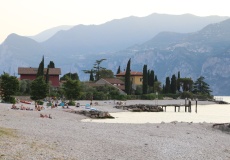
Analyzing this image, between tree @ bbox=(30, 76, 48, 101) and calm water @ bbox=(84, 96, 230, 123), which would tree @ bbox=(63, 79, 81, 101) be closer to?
tree @ bbox=(30, 76, 48, 101)

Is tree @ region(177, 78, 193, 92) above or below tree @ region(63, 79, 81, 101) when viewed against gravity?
above

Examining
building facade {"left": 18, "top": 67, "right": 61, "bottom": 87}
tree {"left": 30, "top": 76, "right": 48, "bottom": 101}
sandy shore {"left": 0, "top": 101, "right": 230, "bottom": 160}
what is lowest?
sandy shore {"left": 0, "top": 101, "right": 230, "bottom": 160}

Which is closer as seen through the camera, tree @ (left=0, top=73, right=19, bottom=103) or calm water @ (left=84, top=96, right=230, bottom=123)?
calm water @ (left=84, top=96, right=230, bottom=123)

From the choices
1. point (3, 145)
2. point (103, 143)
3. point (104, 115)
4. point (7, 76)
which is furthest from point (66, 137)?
point (7, 76)

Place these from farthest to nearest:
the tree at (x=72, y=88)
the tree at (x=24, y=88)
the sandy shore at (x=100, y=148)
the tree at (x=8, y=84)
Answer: the tree at (x=24, y=88), the tree at (x=72, y=88), the tree at (x=8, y=84), the sandy shore at (x=100, y=148)

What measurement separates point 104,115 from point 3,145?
133 ft

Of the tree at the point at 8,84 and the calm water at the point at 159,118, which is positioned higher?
the tree at the point at 8,84

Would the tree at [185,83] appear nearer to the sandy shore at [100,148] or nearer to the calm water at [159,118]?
the calm water at [159,118]

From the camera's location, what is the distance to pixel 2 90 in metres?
65.6

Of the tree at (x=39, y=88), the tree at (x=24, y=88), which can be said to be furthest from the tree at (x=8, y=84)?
the tree at (x=24, y=88)

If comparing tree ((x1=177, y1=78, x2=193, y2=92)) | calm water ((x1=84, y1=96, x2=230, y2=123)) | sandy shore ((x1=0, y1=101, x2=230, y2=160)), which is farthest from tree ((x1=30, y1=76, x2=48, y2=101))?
tree ((x1=177, y1=78, x2=193, y2=92))

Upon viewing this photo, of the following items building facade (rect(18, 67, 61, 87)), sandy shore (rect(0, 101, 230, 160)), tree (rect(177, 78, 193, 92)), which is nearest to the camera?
sandy shore (rect(0, 101, 230, 160))

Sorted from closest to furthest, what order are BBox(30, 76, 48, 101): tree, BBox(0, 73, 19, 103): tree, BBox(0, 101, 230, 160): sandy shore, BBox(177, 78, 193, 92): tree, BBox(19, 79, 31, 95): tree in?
BBox(0, 101, 230, 160): sandy shore < BBox(0, 73, 19, 103): tree < BBox(30, 76, 48, 101): tree < BBox(19, 79, 31, 95): tree < BBox(177, 78, 193, 92): tree

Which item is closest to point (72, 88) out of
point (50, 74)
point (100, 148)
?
point (50, 74)
